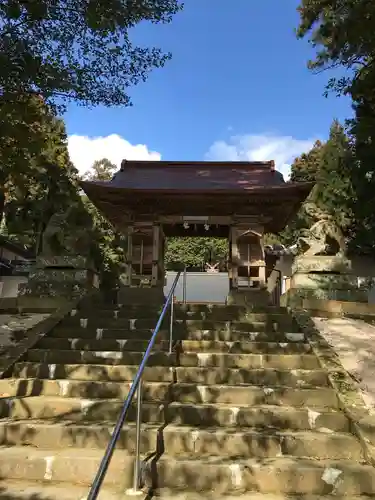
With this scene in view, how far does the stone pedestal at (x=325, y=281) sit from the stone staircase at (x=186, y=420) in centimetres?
256

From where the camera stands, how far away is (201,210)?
994 centimetres

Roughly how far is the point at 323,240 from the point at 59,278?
18.8 feet

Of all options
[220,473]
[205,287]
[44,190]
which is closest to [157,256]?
[220,473]

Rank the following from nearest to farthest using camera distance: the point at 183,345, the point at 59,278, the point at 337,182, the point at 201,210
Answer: the point at 183,345 → the point at 59,278 → the point at 201,210 → the point at 337,182

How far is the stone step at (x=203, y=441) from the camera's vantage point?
3711mm

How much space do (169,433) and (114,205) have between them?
699 cm

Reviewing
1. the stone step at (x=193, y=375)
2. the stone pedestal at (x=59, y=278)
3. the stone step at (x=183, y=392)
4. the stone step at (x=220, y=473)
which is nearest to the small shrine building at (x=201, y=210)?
the stone pedestal at (x=59, y=278)

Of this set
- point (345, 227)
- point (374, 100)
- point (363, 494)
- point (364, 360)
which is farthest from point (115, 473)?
point (345, 227)

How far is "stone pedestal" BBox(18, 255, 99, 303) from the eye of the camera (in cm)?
830

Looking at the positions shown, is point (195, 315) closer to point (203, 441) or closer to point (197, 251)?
point (203, 441)

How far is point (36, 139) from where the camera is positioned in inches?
287

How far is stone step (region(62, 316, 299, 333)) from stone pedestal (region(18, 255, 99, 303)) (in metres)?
1.62

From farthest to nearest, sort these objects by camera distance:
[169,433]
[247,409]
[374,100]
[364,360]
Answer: [374,100] < [364,360] < [247,409] < [169,433]

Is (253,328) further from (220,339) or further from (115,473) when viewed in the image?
(115,473)
